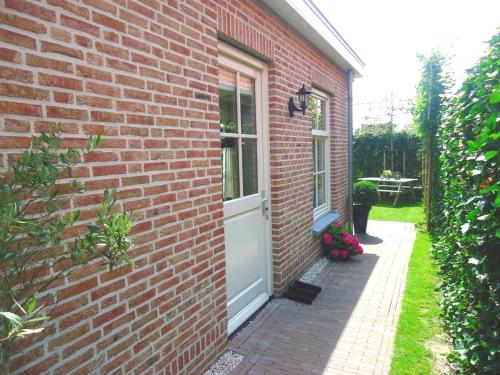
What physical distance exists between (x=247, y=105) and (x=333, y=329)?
2411mm

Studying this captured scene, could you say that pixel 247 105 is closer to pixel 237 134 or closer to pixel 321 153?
pixel 237 134

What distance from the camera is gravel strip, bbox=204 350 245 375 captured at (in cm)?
273

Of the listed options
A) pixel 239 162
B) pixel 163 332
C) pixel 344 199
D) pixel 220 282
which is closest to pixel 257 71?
pixel 239 162

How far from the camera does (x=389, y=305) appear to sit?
155 inches

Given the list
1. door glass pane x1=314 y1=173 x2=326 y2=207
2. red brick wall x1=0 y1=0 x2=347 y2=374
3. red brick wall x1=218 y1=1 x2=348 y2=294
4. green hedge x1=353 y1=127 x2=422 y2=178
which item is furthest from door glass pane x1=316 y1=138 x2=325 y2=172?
green hedge x1=353 y1=127 x2=422 y2=178

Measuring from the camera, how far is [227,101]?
330 centimetres

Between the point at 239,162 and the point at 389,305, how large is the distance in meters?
2.35

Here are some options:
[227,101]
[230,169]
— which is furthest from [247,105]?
[230,169]

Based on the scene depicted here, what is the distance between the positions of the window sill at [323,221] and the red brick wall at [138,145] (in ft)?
8.46

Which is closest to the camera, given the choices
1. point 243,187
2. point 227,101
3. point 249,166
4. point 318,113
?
point 227,101

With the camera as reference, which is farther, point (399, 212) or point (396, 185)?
point (396, 185)

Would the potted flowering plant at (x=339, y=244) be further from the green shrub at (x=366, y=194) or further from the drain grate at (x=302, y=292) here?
the green shrub at (x=366, y=194)

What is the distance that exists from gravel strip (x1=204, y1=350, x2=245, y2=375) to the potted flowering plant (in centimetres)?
297

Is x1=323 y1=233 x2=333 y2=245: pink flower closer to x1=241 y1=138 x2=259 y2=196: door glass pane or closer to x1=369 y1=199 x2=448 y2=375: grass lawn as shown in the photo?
x1=369 y1=199 x2=448 y2=375: grass lawn
